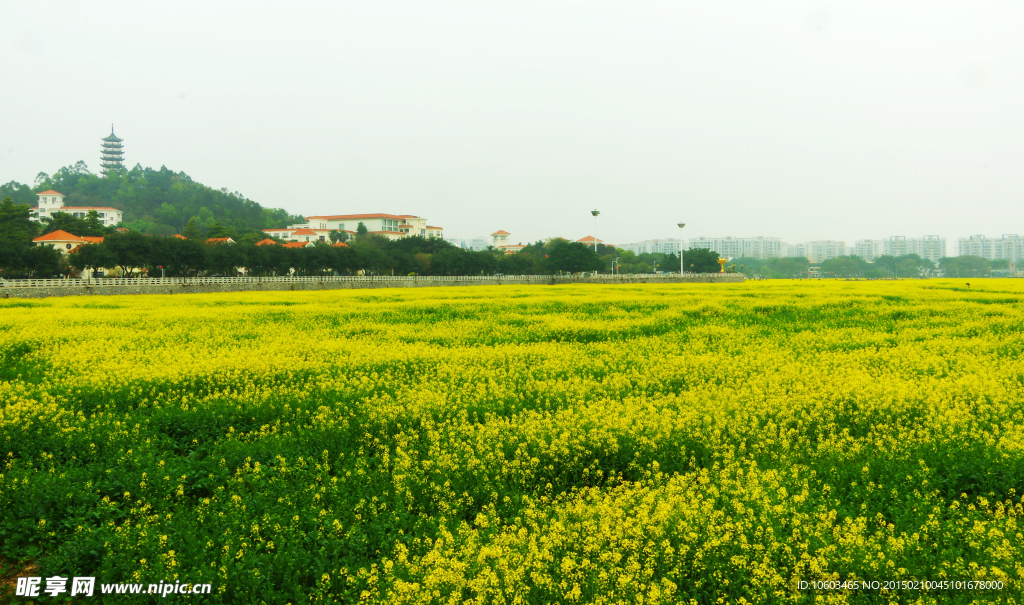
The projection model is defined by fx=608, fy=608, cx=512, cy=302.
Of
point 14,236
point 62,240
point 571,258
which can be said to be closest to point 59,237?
point 62,240

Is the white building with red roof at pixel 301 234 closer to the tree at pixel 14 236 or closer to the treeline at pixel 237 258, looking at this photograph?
the treeline at pixel 237 258

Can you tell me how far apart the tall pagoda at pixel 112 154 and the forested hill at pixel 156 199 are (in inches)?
406

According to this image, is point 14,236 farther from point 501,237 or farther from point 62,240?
point 501,237

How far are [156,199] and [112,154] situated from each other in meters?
42.9

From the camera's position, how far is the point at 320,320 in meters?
16.8

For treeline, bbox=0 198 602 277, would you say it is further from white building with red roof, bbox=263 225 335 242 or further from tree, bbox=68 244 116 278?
white building with red roof, bbox=263 225 335 242

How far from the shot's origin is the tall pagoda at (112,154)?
163 m

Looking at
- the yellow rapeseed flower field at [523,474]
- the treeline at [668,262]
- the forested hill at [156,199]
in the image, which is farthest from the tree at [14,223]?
the treeline at [668,262]

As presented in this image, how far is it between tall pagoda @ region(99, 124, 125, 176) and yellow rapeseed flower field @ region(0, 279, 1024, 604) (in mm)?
187164

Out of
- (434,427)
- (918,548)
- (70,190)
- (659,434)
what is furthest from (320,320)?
(70,190)

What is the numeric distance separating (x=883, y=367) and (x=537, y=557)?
23.4ft

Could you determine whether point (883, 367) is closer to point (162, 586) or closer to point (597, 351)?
point (597, 351)

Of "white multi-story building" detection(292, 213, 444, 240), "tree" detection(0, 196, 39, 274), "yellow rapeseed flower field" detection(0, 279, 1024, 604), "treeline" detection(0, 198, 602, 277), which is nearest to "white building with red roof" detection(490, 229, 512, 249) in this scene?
"white multi-story building" detection(292, 213, 444, 240)

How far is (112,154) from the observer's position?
164125 mm
